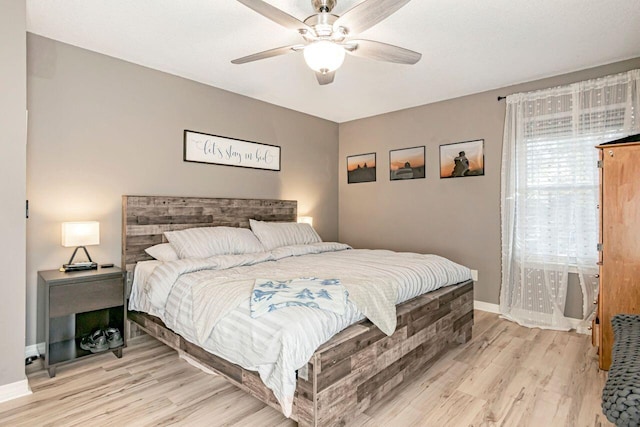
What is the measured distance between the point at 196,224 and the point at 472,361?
2.78 metres

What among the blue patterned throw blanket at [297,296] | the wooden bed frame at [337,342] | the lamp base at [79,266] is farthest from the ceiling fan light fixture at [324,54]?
the lamp base at [79,266]

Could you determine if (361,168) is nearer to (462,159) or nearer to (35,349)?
(462,159)

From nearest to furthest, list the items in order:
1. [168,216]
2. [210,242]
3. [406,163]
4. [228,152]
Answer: [210,242] → [168,216] → [228,152] → [406,163]

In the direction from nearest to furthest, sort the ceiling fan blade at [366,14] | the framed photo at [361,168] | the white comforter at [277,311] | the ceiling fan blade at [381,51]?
the white comforter at [277,311] → the ceiling fan blade at [366,14] → the ceiling fan blade at [381,51] → the framed photo at [361,168]

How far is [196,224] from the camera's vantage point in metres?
3.59

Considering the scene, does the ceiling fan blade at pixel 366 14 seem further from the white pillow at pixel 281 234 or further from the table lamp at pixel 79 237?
the table lamp at pixel 79 237

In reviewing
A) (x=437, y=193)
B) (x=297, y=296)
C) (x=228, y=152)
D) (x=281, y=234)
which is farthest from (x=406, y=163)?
(x=297, y=296)

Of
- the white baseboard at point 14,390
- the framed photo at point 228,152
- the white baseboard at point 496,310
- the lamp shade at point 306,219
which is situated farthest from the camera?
the lamp shade at point 306,219

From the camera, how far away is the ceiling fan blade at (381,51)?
224 centimetres

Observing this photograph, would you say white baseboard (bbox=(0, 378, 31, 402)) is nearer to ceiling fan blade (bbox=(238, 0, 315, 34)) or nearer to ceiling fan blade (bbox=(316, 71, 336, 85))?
ceiling fan blade (bbox=(238, 0, 315, 34))

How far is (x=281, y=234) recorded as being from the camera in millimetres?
3855

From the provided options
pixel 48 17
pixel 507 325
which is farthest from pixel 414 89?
A: pixel 48 17

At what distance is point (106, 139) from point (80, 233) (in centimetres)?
88

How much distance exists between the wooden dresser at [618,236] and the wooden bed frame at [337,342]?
0.94 metres
